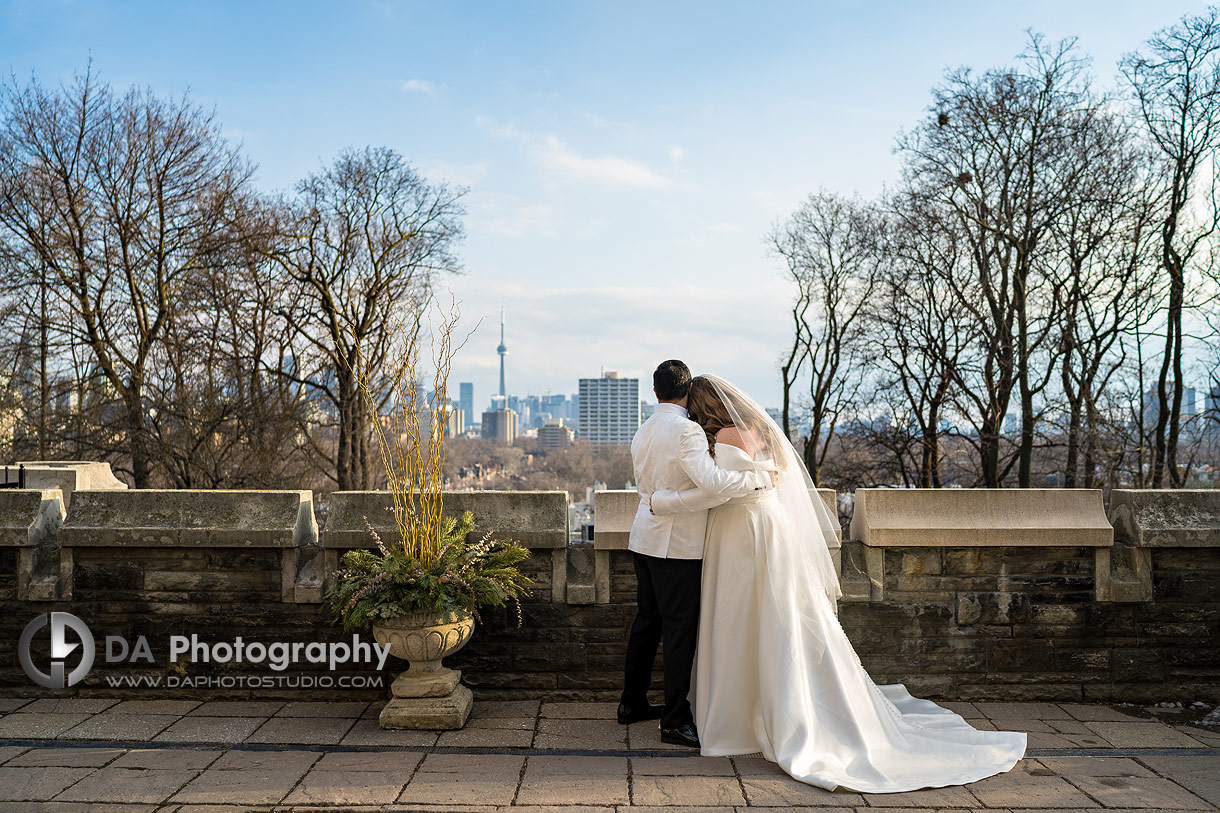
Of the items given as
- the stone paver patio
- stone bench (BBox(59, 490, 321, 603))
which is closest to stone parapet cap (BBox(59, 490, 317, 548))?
stone bench (BBox(59, 490, 321, 603))

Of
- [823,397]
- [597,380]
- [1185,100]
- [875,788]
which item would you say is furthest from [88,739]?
[597,380]

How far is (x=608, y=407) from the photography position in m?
43.9


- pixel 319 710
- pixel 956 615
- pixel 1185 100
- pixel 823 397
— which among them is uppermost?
pixel 1185 100

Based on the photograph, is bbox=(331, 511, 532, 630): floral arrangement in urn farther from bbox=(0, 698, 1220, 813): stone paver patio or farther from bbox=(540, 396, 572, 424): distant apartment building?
bbox=(540, 396, 572, 424): distant apartment building

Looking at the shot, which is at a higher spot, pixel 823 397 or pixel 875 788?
pixel 823 397

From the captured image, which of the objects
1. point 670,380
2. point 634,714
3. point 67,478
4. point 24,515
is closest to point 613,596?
point 634,714

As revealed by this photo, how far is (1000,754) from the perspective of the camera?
3.70m

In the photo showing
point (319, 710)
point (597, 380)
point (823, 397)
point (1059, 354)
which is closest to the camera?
point (319, 710)

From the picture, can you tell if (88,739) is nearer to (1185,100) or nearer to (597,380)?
(1185,100)

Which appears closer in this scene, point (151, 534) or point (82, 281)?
point (151, 534)

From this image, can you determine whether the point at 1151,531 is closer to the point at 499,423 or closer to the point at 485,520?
the point at 485,520

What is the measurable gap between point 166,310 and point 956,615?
15984mm

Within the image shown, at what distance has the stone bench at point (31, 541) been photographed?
182 inches

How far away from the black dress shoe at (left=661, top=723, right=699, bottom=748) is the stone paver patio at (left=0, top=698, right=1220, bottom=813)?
77 mm
